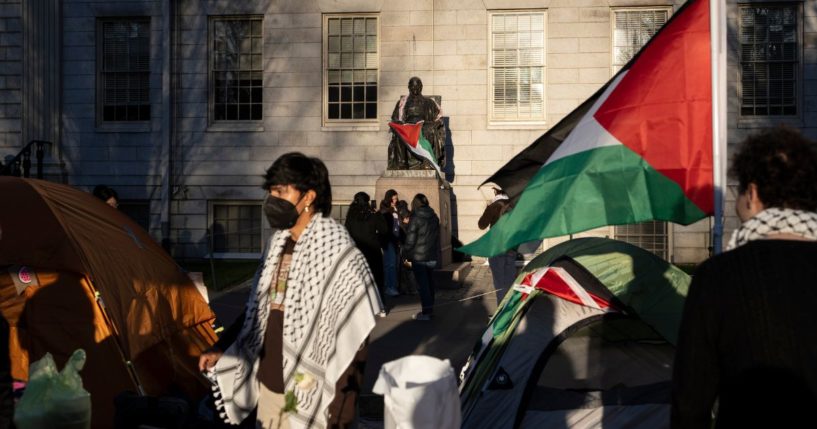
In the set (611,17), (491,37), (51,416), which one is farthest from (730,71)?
(51,416)

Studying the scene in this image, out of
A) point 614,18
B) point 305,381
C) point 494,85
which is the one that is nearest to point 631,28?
point 614,18

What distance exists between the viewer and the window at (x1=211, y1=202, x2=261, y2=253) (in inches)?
875

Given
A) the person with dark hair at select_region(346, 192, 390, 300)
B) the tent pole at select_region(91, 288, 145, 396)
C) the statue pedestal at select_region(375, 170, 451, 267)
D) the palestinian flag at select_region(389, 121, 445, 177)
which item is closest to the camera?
the tent pole at select_region(91, 288, 145, 396)

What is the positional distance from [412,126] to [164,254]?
10.5m

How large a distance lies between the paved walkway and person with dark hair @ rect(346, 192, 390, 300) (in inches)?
32.6

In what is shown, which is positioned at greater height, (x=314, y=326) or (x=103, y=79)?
(x=103, y=79)

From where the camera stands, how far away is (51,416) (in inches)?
162

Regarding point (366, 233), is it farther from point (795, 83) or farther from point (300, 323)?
point (795, 83)

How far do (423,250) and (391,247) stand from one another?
3054 mm

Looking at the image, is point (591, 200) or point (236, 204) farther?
point (236, 204)

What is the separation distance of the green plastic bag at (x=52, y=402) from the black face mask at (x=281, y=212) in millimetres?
1229

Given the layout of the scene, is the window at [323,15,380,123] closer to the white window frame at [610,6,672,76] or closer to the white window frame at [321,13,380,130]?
the white window frame at [321,13,380,130]

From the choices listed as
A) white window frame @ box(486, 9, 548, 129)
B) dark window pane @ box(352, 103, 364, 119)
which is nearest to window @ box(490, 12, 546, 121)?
white window frame @ box(486, 9, 548, 129)

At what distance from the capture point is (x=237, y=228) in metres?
22.3
